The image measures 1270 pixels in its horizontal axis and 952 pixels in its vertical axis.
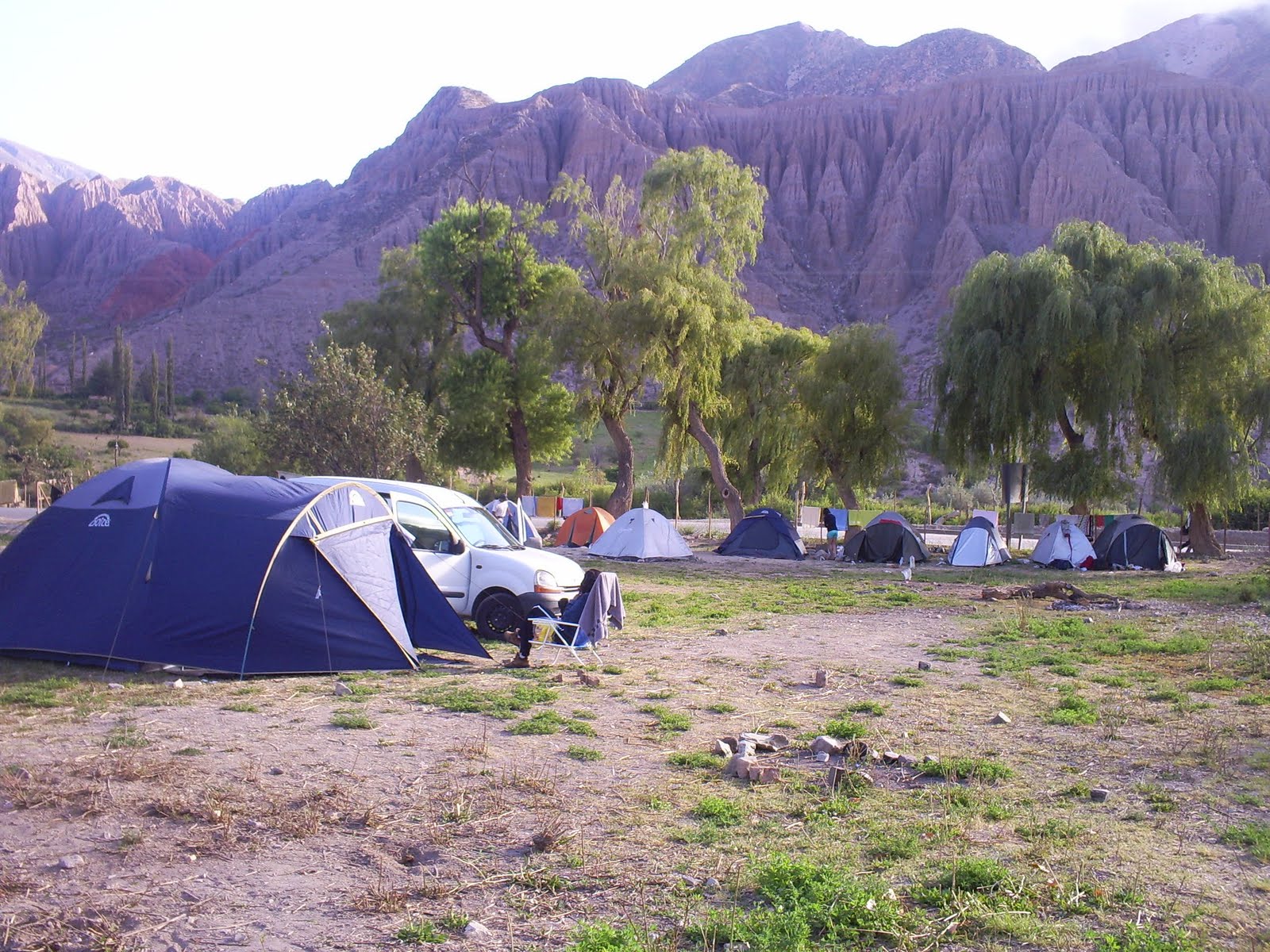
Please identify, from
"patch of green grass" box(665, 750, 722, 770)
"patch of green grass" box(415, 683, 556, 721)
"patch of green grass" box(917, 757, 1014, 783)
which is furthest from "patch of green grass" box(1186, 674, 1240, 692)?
"patch of green grass" box(415, 683, 556, 721)

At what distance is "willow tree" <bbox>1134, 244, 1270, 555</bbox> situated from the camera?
27391 millimetres

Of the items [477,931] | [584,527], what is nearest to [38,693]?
[477,931]

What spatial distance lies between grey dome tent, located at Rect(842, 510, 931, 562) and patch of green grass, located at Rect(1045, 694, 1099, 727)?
17639 mm

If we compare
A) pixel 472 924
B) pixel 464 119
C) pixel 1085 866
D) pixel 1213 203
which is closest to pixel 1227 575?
pixel 1085 866

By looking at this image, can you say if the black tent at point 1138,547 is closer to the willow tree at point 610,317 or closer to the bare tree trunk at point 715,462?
the bare tree trunk at point 715,462

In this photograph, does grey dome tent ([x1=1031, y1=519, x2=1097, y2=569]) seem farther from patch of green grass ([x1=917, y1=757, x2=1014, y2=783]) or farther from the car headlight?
patch of green grass ([x1=917, y1=757, x2=1014, y2=783])

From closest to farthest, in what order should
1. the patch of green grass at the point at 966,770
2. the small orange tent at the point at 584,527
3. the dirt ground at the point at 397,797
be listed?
the dirt ground at the point at 397,797
the patch of green grass at the point at 966,770
the small orange tent at the point at 584,527

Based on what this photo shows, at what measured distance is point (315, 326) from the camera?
86312 mm

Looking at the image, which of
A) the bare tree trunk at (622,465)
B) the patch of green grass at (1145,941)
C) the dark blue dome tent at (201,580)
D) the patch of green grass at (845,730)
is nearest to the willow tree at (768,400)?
the bare tree trunk at (622,465)

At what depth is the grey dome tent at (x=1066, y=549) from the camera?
25484mm

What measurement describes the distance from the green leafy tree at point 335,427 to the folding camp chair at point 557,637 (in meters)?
14.3

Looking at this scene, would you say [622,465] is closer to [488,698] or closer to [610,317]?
[610,317]

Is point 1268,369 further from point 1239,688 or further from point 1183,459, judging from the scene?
point 1239,688

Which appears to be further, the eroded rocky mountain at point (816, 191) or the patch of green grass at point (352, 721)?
the eroded rocky mountain at point (816, 191)
